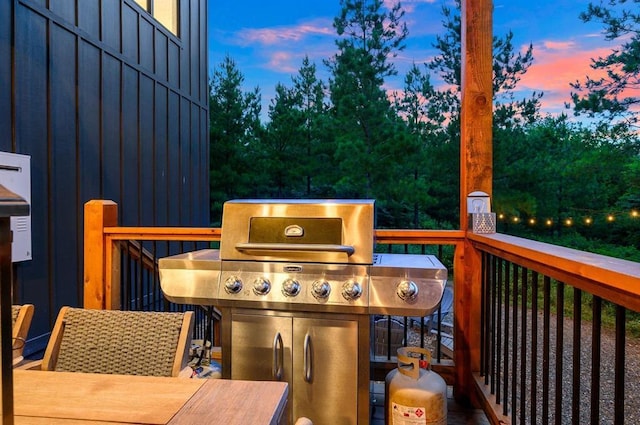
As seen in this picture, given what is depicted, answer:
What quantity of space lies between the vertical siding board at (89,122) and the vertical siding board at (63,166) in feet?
0.33

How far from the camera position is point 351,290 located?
198 centimetres

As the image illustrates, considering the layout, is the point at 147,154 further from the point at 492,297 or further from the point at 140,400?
the point at 140,400

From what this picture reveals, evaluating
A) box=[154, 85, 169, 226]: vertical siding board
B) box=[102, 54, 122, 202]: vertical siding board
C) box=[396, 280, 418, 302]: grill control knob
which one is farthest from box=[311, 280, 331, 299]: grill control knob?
box=[154, 85, 169, 226]: vertical siding board

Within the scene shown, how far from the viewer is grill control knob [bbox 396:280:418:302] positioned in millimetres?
1935

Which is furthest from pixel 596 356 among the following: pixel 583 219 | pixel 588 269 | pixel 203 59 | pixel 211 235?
pixel 583 219

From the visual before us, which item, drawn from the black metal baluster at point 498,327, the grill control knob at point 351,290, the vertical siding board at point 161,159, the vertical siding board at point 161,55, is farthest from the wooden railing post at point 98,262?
the vertical siding board at point 161,55

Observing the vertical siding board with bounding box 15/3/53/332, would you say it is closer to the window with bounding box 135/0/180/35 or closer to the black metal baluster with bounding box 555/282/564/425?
the window with bounding box 135/0/180/35

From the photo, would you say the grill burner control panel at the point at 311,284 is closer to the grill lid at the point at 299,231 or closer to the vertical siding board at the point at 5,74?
the grill lid at the point at 299,231

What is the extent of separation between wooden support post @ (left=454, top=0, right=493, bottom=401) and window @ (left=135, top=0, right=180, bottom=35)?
5.07 metres

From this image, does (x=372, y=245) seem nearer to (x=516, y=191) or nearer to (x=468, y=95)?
(x=468, y=95)

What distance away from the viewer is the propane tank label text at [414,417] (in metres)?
1.95

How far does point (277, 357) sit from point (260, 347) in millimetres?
102

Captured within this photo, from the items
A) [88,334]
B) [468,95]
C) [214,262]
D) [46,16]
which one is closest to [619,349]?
[88,334]

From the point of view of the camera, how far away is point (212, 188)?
38.2ft
